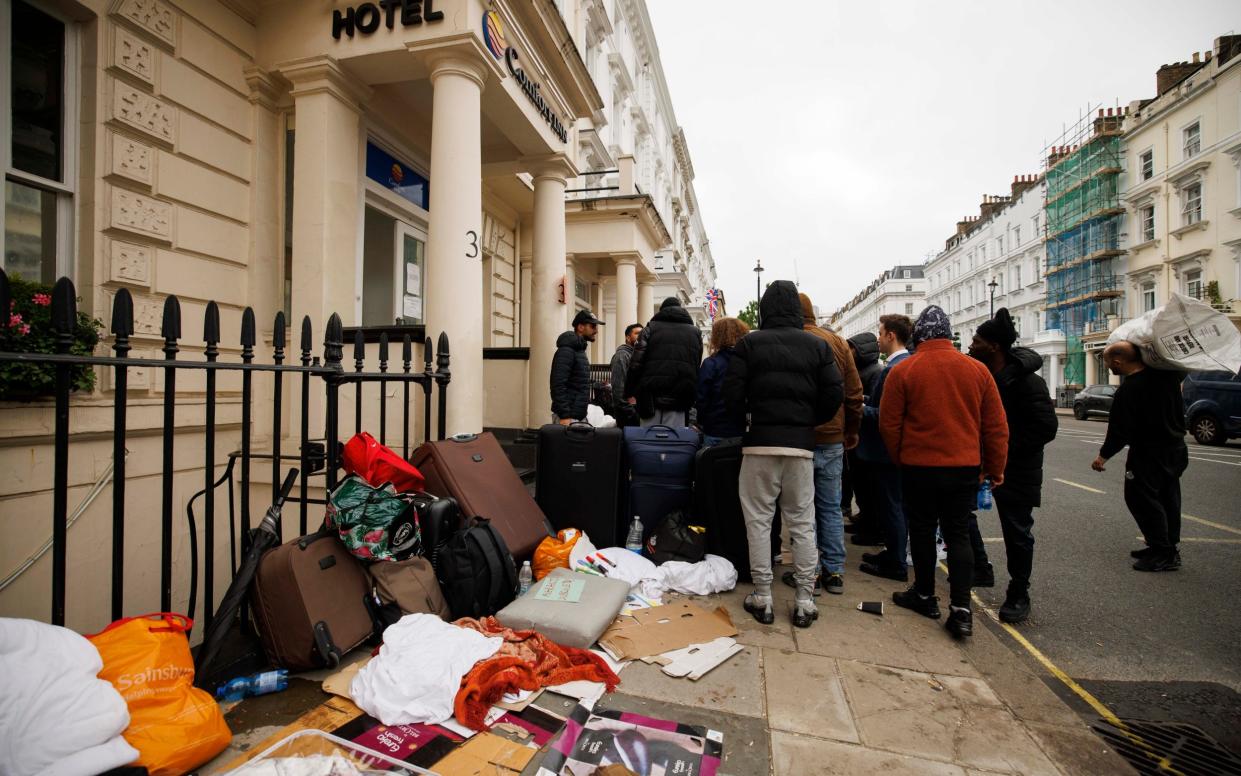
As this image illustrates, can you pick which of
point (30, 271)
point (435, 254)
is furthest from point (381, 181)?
point (30, 271)

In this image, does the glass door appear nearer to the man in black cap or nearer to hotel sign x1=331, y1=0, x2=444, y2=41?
hotel sign x1=331, y1=0, x2=444, y2=41

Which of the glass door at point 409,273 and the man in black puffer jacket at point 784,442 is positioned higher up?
the glass door at point 409,273

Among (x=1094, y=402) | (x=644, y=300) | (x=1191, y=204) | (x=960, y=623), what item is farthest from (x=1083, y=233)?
(x=960, y=623)

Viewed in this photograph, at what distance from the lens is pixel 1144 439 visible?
15.0ft

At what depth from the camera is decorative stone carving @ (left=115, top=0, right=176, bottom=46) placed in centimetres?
468

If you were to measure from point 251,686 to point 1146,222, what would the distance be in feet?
139

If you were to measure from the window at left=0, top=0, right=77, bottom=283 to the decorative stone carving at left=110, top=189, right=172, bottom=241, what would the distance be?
0.32 metres

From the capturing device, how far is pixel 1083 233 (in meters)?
33.7

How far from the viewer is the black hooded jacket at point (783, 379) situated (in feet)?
11.1

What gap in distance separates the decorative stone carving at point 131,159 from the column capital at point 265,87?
1497 mm

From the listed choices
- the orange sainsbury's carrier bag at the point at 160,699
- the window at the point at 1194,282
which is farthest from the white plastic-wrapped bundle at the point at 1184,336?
the window at the point at 1194,282

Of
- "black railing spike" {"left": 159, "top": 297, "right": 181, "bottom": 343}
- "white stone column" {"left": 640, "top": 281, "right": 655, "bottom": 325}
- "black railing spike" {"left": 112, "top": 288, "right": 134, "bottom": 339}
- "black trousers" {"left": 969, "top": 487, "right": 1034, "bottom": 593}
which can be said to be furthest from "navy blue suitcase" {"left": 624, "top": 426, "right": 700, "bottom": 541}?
"white stone column" {"left": 640, "top": 281, "right": 655, "bottom": 325}

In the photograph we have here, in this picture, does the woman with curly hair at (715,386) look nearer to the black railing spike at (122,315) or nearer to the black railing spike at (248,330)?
the black railing spike at (248,330)

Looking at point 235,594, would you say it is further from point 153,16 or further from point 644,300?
point 644,300
